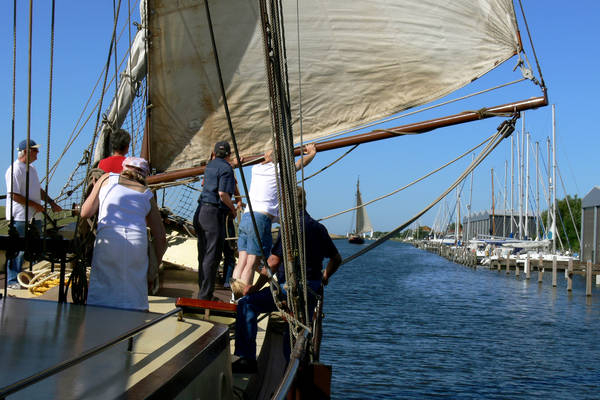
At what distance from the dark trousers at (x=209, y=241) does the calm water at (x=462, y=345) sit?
545cm

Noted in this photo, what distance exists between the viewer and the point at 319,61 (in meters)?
7.92

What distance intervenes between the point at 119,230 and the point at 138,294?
403 mm

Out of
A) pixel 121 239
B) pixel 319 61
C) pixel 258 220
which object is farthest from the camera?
pixel 319 61

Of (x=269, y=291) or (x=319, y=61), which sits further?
(x=319, y=61)

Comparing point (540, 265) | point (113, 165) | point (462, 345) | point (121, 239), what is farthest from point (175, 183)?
point (540, 265)

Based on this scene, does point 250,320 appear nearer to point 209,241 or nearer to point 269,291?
point 269,291

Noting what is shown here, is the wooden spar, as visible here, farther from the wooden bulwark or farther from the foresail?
the wooden bulwark

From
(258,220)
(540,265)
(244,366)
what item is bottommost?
(540,265)

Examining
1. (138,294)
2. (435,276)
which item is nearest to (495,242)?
(435,276)

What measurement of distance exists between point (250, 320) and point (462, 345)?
12.9 m

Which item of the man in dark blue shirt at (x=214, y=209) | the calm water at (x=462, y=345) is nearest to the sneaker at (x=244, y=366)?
the man in dark blue shirt at (x=214, y=209)

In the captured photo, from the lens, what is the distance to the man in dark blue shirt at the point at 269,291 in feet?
16.2

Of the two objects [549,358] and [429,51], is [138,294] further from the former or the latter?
[549,358]

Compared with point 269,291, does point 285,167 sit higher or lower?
higher
